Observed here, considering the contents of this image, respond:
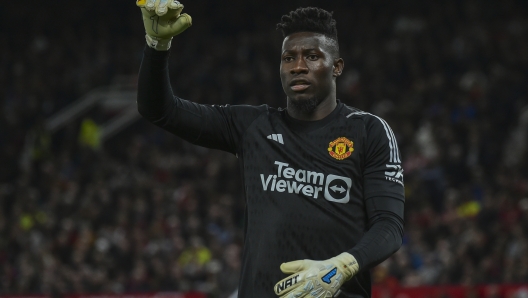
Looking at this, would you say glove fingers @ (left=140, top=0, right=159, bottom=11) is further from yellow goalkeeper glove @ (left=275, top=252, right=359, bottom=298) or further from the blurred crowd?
the blurred crowd

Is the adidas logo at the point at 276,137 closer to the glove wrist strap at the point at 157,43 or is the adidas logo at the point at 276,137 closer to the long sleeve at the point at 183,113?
the long sleeve at the point at 183,113

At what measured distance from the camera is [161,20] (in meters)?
3.96

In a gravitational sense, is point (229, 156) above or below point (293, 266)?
above

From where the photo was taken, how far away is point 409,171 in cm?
1527

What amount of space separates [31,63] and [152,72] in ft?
62.7

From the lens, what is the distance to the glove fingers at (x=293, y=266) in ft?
11.7

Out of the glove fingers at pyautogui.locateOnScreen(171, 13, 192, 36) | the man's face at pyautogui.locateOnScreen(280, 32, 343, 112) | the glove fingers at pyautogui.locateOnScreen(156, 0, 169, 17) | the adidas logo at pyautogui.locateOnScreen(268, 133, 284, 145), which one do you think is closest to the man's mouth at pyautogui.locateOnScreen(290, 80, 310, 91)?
the man's face at pyautogui.locateOnScreen(280, 32, 343, 112)

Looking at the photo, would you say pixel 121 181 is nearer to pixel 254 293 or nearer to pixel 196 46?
pixel 196 46

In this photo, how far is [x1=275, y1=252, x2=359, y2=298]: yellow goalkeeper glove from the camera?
3531mm

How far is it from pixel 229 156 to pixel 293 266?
13784mm

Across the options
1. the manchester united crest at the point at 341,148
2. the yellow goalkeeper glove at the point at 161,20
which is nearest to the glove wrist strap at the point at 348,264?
the manchester united crest at the point at 341,148

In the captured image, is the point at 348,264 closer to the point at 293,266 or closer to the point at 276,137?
the point at 293,266

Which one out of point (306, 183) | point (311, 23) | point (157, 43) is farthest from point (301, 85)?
point (157, 43)

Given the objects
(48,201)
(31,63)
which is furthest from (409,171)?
(31,63)
